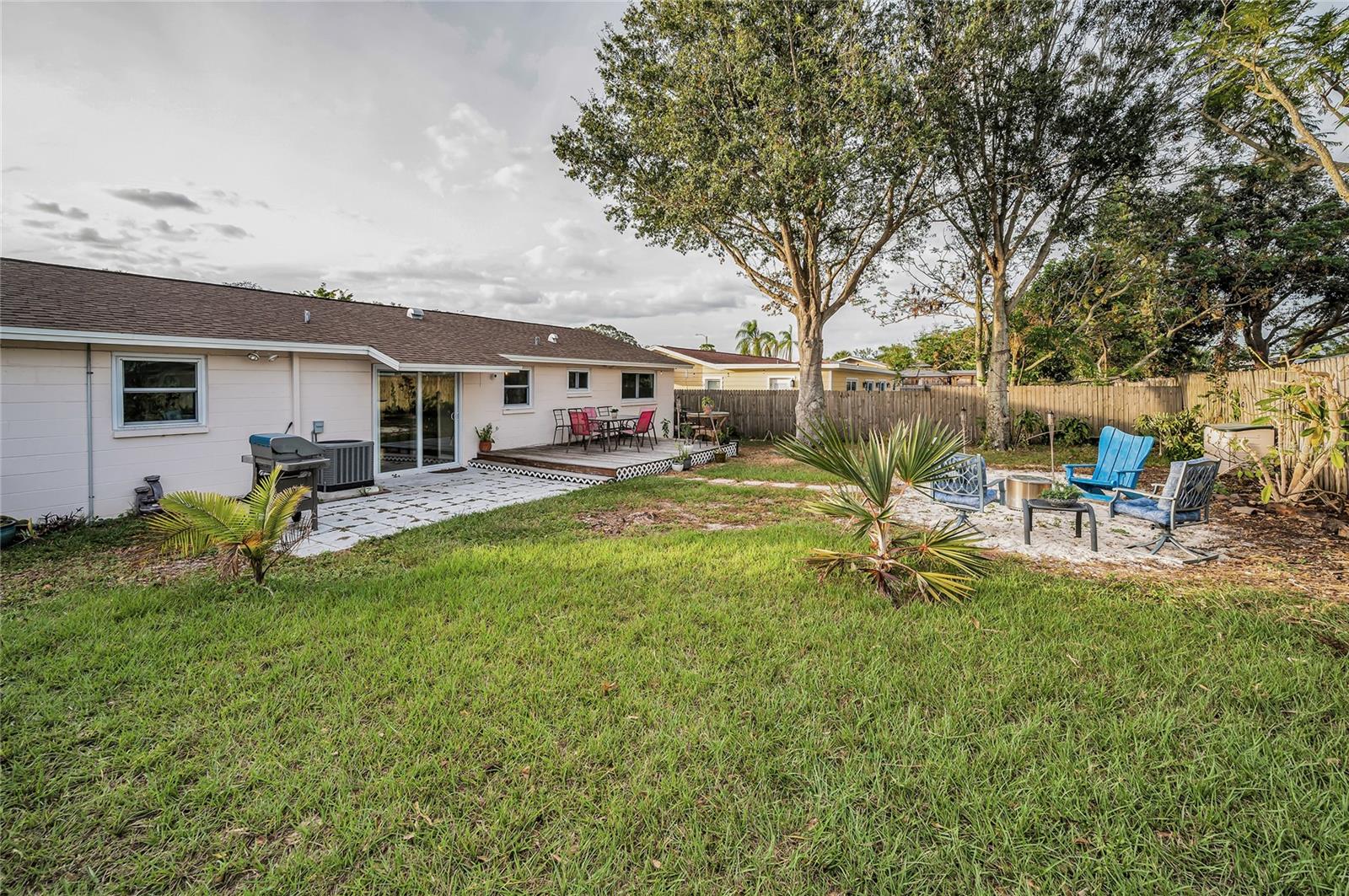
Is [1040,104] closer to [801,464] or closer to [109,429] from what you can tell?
[801,464]

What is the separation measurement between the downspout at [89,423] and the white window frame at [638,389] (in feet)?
37.1

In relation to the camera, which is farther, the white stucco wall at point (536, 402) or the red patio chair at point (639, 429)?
the red patio chair at point (639, 429)

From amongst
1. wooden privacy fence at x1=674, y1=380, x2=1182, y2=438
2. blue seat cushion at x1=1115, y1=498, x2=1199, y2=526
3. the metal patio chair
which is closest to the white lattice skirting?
wooden privacy fence at x1=674, y1=380, x2=1182, y2=438

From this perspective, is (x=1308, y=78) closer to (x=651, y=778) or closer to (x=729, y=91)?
(x=729, y=91)

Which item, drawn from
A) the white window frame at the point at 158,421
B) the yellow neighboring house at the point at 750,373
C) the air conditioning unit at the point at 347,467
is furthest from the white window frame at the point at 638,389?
the white window frame at the point at 158,421

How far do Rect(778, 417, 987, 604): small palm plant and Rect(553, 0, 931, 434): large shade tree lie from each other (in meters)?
7.87

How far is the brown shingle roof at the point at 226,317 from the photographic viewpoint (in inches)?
295

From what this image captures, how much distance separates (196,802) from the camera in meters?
2.42

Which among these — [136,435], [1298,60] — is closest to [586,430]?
[136,435]

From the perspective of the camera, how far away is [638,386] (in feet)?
58.1

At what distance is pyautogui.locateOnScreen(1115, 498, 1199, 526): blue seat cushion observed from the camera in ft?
19.2

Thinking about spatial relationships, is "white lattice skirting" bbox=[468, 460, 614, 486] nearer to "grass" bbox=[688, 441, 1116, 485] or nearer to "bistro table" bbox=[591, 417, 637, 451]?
"grass" bbox=[688, 441, 1116, 485]

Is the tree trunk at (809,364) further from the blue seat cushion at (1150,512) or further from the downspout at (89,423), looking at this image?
the downspout at (89,423)

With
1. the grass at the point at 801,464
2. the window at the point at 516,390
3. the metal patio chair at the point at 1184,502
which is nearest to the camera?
the metal patio chair at the point at 1184,502
